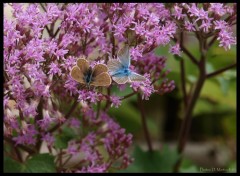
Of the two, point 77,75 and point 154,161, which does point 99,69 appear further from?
point 154,161

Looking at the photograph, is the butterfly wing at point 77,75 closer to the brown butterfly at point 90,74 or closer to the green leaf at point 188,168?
the brown butterfly at point 90,74

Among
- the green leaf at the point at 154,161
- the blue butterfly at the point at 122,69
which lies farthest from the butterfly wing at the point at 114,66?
the green leaf at the point at 154,161

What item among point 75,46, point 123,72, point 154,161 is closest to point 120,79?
point 123,72

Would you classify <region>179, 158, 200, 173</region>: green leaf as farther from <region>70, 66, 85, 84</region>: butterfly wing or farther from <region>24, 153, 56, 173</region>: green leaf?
<region>70, 66, 85, 84</region>: butterfly wing

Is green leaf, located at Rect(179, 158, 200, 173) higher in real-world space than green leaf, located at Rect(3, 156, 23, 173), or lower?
lower

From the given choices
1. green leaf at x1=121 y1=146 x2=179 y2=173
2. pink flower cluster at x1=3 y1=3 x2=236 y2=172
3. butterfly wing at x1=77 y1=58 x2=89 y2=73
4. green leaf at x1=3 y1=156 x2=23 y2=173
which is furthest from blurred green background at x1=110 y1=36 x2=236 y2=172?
butterfly wing at x1=77 y1=58 x2=89 y2=73

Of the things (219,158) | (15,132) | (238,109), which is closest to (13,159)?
(15,132)

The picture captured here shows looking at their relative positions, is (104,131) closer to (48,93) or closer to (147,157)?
(147,157)
